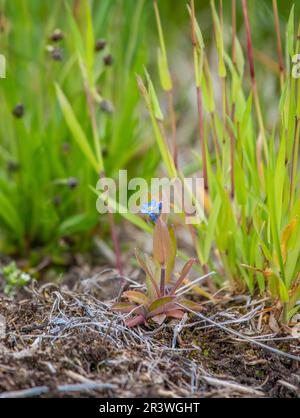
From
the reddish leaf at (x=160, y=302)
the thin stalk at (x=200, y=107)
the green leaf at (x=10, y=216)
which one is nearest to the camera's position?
the reddish leaf at (x=160, y=302)

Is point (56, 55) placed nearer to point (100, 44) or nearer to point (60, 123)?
point (100, 44)

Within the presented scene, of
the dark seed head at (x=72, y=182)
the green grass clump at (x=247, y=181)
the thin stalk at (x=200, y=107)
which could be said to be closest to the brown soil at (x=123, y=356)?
the green grass clump at (x=247, y=181)

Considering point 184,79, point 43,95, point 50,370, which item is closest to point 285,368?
point 50,370

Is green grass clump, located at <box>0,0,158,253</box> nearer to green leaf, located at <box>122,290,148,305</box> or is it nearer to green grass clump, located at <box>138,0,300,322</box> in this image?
green grass clump, located at <box>138,0,300,322</box>

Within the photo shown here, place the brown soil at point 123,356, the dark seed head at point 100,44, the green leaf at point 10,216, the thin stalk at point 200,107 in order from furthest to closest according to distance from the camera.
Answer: the green leaf at point 10,216
the dark seed head at point 100,44
the thin stalk at point 200,107
the brown soil at point 123,356

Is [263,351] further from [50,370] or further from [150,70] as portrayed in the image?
[150,70]

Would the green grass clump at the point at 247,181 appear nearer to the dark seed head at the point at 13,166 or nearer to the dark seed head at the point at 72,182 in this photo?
the dark seed head at the point at 72,182

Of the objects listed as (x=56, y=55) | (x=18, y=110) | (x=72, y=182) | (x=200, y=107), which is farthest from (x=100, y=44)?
(x=200, y=107)
